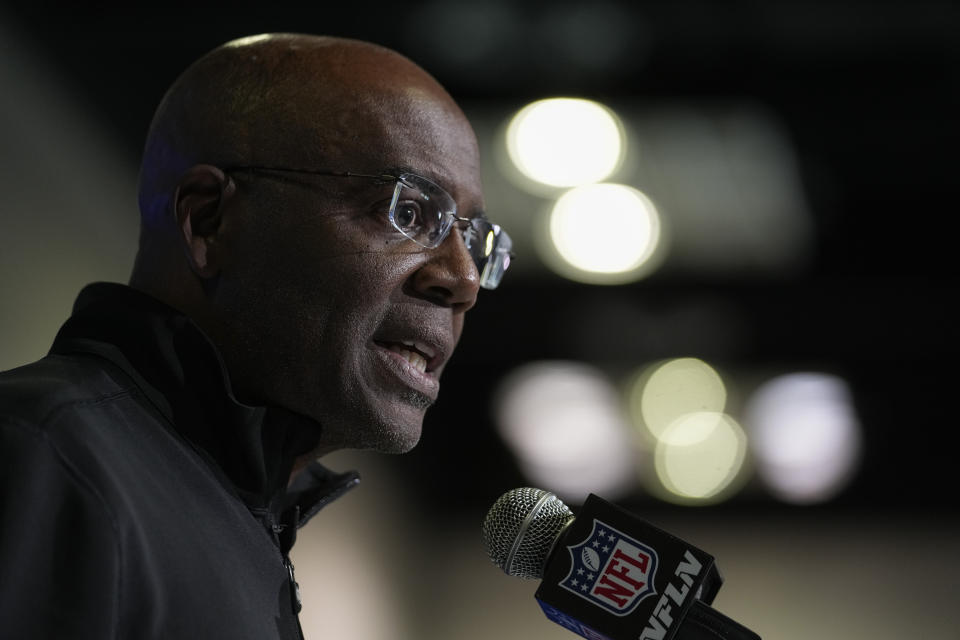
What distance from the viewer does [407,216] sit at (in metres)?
1.52

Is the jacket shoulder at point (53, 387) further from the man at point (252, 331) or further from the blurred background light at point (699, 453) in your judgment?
the blurred background light at point (699, 453)

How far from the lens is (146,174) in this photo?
161 cm

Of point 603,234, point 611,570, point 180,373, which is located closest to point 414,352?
point 180,373

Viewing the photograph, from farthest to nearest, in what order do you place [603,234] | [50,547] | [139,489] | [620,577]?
[603,234], [620,577], [139,489], [50,547]

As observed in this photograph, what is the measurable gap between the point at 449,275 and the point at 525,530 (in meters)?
0.41

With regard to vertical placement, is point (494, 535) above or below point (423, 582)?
above

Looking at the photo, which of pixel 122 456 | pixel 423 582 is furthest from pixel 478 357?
pixel 122 456

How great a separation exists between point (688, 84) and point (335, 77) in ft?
8.93

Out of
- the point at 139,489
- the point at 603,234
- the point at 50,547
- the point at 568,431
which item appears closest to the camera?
the point at 50,547

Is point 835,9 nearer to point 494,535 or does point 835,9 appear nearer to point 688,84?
point 688,84

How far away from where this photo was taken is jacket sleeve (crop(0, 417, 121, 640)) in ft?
3.10

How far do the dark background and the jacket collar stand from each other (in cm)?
216

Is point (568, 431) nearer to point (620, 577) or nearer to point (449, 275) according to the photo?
point (449, 275)

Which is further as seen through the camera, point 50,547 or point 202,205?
point 202,205
